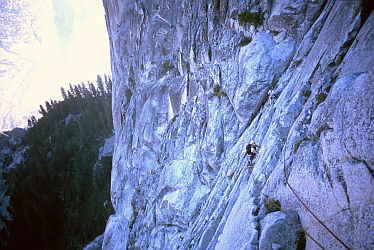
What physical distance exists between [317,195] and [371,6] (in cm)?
730

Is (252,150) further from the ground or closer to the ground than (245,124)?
closer to the ground

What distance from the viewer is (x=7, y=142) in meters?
119

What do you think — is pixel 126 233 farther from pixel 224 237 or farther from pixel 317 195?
pixel 317 195

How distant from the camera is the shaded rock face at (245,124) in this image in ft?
21.7

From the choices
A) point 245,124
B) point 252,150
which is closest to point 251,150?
point 252,150

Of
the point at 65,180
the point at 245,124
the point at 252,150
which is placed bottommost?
the point at 252,150

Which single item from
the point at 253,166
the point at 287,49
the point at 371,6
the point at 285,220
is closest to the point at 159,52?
the point at 287,49

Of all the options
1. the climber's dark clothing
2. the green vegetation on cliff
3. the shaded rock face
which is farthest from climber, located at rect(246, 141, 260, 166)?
the green vegetation on cliff

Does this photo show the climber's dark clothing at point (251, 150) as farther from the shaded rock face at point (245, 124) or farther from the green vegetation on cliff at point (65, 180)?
the green vegetation on cliff at point (65, 180)

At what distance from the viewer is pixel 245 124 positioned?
1602cm

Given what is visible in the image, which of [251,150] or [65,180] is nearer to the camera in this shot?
[251,150]

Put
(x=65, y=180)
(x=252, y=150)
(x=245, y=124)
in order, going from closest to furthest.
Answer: (x=252, y=150), (x=245, y=124), (x=65, y=180)

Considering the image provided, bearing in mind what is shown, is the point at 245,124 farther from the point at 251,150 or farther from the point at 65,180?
the point at 65,180

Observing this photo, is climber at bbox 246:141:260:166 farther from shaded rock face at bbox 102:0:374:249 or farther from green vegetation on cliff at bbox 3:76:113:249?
green vegetation on cliff at bbox 3:76:113:249
